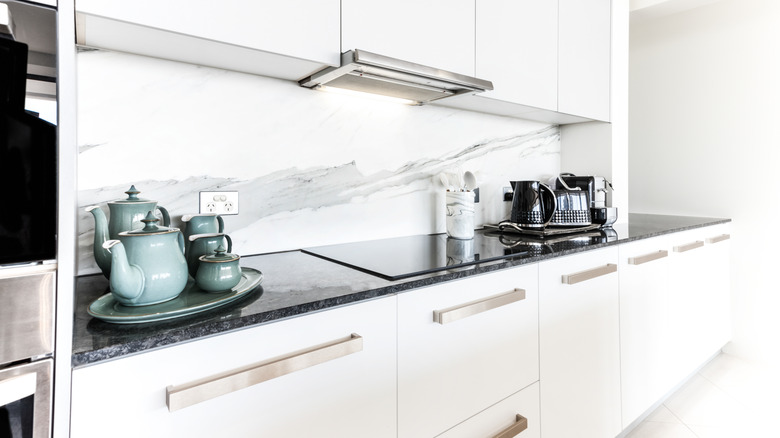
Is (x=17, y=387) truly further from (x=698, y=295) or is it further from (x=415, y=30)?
(x=698, y=295)

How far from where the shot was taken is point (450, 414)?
109 cm

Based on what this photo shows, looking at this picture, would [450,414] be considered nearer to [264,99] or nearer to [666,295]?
[264,99]

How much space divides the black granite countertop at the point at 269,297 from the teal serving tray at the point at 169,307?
0.5 inches

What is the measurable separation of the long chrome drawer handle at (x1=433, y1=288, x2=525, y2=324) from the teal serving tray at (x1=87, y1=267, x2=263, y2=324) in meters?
0.47

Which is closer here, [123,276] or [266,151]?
[123,276]

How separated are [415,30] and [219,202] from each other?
87cm

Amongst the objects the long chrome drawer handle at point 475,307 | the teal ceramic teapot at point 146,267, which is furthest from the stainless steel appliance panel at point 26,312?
the long chrome drawer handle at point 475,307

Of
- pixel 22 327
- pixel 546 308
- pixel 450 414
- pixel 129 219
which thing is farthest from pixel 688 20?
pixel 22 327

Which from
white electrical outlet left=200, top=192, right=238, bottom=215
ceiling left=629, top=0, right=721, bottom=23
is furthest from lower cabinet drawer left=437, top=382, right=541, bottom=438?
ceiling left=629, top=0, right=721, bottom=23

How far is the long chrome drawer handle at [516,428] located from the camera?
3.99ft

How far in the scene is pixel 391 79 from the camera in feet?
4.44

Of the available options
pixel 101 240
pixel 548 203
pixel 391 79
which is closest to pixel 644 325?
pixel 548 203

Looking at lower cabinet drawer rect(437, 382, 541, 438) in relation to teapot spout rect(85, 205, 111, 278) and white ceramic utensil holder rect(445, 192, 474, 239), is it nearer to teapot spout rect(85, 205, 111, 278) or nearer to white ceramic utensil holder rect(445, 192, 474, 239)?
white ceramic utensil holder rect(445, 192, 474, 239)

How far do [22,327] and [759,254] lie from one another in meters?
3.53
